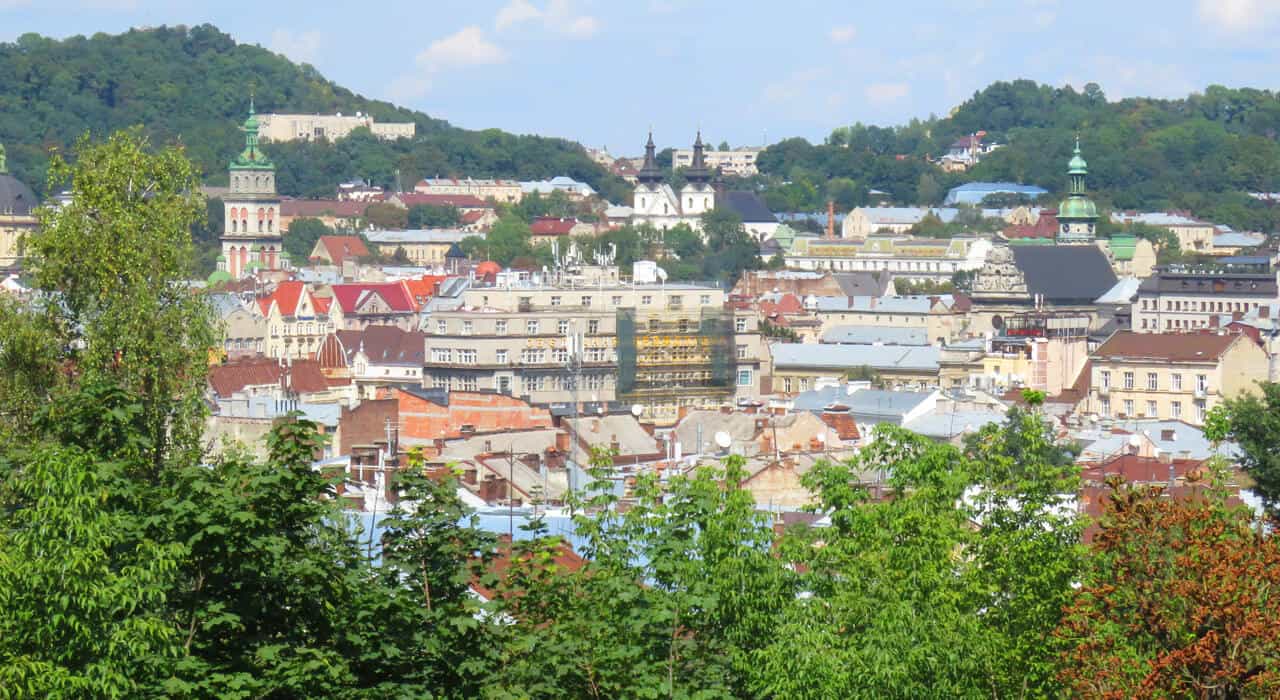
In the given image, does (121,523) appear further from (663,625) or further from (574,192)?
(574,192)

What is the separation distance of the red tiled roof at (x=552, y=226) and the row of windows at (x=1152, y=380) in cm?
7858

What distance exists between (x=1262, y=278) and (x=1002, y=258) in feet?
34.8

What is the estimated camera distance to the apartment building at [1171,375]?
5847 centimetres

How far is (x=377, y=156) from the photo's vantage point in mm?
184750

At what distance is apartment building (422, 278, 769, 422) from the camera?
57.4 metres

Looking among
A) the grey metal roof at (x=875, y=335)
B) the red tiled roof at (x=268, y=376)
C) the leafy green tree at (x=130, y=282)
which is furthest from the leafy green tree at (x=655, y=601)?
the grey metal roof at (x=875, y=335)

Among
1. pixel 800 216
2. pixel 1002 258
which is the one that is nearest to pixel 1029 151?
pixel 800 216

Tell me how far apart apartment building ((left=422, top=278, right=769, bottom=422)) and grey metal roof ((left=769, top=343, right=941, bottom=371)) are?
22.5 feet

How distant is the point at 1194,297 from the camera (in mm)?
83188

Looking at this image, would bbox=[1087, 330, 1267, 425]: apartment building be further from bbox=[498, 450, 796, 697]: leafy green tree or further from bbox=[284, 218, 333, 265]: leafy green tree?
bbox=[284, 218, 333, 265]: leafy green tree

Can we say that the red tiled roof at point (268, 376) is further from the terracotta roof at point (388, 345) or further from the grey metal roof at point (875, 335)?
the grey metal roof at point (875, 335)

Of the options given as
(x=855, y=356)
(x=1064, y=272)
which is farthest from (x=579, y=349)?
(x=1064, y=272)

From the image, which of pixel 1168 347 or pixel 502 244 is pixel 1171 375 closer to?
pixel 1168 347

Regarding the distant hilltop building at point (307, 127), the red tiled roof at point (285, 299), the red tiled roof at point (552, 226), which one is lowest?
the red tiled roof at point (285, 299)
